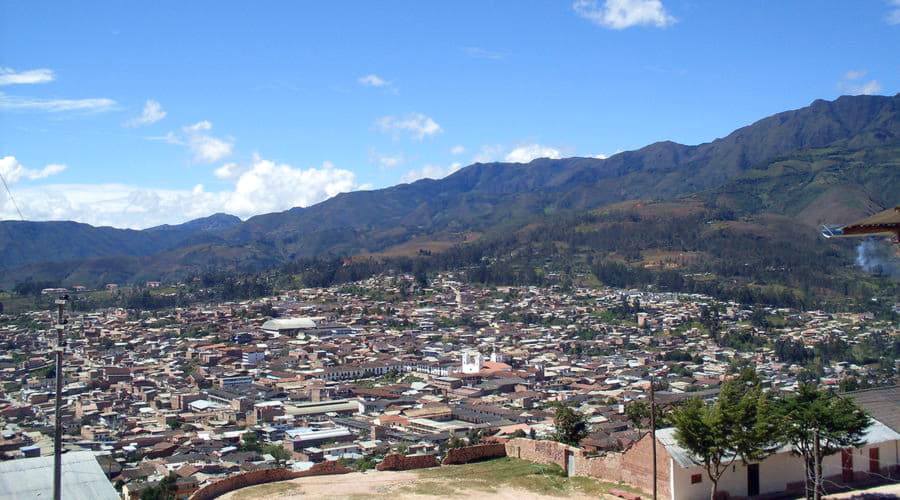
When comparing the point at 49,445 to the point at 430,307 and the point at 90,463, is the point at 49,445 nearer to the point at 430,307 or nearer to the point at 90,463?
the point at 90,463

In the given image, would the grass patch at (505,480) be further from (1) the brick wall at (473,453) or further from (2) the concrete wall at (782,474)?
(2) the concrete wall at (782,474)

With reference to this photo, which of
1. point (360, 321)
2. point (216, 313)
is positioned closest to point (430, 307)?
point (360, 321)

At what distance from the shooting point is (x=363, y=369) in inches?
2078

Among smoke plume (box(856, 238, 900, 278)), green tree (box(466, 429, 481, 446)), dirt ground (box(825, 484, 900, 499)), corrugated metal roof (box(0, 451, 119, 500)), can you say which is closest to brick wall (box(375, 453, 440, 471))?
green tree (box(466, 429, 481, 446))

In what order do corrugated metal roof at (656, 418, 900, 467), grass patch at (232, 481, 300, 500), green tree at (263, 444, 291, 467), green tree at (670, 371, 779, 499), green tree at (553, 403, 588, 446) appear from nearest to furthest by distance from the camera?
green tree at (670, 371, 779, 499)
corrugated metal roof at (656, 418, 900, 467)
grass patch at (232, 481, 300, 500)
green tree at (553, 403, 588, 446)
green tree at (263, 444, 291, 467)

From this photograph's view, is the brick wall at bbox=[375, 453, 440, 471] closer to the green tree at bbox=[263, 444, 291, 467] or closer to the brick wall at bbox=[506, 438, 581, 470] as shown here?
the brick wall at bbox=[506, 438, 581, 470]

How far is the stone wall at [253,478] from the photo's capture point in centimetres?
1408

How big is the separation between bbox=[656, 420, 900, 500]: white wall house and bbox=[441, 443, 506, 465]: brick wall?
392 centimetres

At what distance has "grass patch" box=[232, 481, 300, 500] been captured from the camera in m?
14.2

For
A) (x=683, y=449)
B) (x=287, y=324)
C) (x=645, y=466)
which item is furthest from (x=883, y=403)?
(x=287, y=324)

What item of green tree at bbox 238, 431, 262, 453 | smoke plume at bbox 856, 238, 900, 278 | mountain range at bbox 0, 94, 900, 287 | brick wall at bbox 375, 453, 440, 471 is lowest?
green tree at bbox 238, 431, 262, 453

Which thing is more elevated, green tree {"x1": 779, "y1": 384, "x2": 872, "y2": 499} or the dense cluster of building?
green tree {"x1": 779, "y1": 384, "x2": 872, "y2": 499}

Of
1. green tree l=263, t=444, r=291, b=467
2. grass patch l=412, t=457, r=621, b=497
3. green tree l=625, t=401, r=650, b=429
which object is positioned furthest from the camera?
green tree l=263, t=444, r=291, b=467

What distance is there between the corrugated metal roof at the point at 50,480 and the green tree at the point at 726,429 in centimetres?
911
